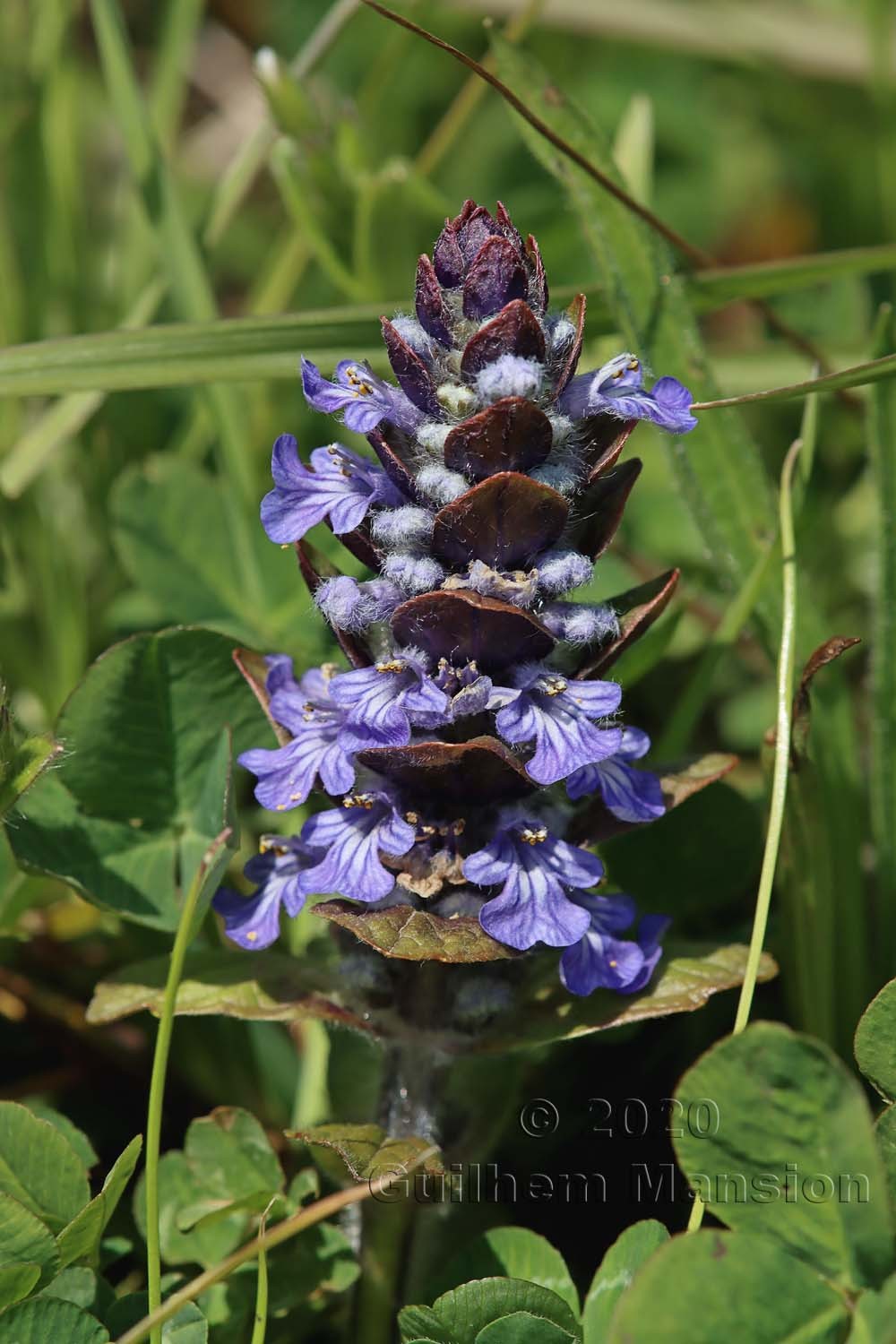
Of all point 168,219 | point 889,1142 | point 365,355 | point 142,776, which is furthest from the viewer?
point 168,219

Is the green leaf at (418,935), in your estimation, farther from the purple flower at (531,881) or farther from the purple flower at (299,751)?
the purple flower at (299,751)

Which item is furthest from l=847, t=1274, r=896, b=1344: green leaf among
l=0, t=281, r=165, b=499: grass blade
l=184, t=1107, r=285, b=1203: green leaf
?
l=0, t=281, r=165, b=499: grass blade

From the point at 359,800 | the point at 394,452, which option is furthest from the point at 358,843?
the point at 394,452

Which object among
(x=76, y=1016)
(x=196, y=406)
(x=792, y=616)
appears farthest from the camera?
(x=196, y=406)

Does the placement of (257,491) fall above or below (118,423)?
below

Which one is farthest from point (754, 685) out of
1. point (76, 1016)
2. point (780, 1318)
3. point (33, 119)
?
point (33, 119)

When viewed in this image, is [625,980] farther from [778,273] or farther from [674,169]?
[674,169]

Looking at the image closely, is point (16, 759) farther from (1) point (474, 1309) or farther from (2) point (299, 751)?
(1) point (474, 1309)
